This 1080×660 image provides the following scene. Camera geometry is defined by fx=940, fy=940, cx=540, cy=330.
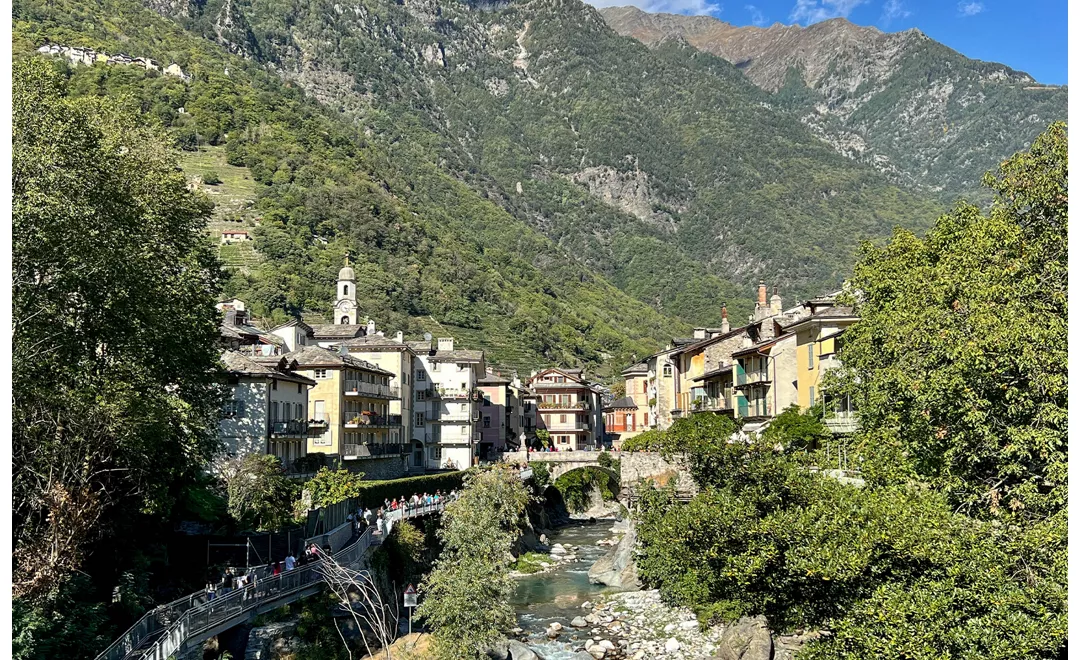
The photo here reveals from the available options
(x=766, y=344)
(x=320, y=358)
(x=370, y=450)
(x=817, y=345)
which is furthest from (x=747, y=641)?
(x=370, y=450)

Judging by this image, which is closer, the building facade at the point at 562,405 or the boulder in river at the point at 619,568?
the boulder in river at the point at 619,568

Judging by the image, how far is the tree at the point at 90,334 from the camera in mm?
25109

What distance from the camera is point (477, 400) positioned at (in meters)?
99.0

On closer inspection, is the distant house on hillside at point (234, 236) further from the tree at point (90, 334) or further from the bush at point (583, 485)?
the tree at point (90, 334)

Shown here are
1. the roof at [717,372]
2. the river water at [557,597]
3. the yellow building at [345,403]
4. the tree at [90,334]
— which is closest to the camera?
the tree at [90,334]

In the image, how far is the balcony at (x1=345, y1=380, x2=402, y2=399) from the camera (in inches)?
2692

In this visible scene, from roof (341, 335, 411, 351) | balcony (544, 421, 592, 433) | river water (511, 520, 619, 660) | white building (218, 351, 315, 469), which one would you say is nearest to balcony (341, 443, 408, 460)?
roof (341, 335, 411, 351)

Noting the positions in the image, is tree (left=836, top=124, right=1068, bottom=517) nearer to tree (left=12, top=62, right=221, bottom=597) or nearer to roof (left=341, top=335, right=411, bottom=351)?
tree (left=12, top=62, right=221, bottom=597)

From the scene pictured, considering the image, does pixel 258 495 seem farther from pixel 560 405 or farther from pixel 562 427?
pixel 562 427

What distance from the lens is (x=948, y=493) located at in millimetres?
30375

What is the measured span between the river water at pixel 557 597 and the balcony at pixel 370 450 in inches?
614

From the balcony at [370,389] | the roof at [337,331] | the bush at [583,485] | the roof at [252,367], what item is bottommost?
the bush at [583,485]

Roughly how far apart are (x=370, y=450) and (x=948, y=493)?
1959 inches

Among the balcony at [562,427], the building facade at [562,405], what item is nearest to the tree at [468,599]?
the building facade at [562,405]
